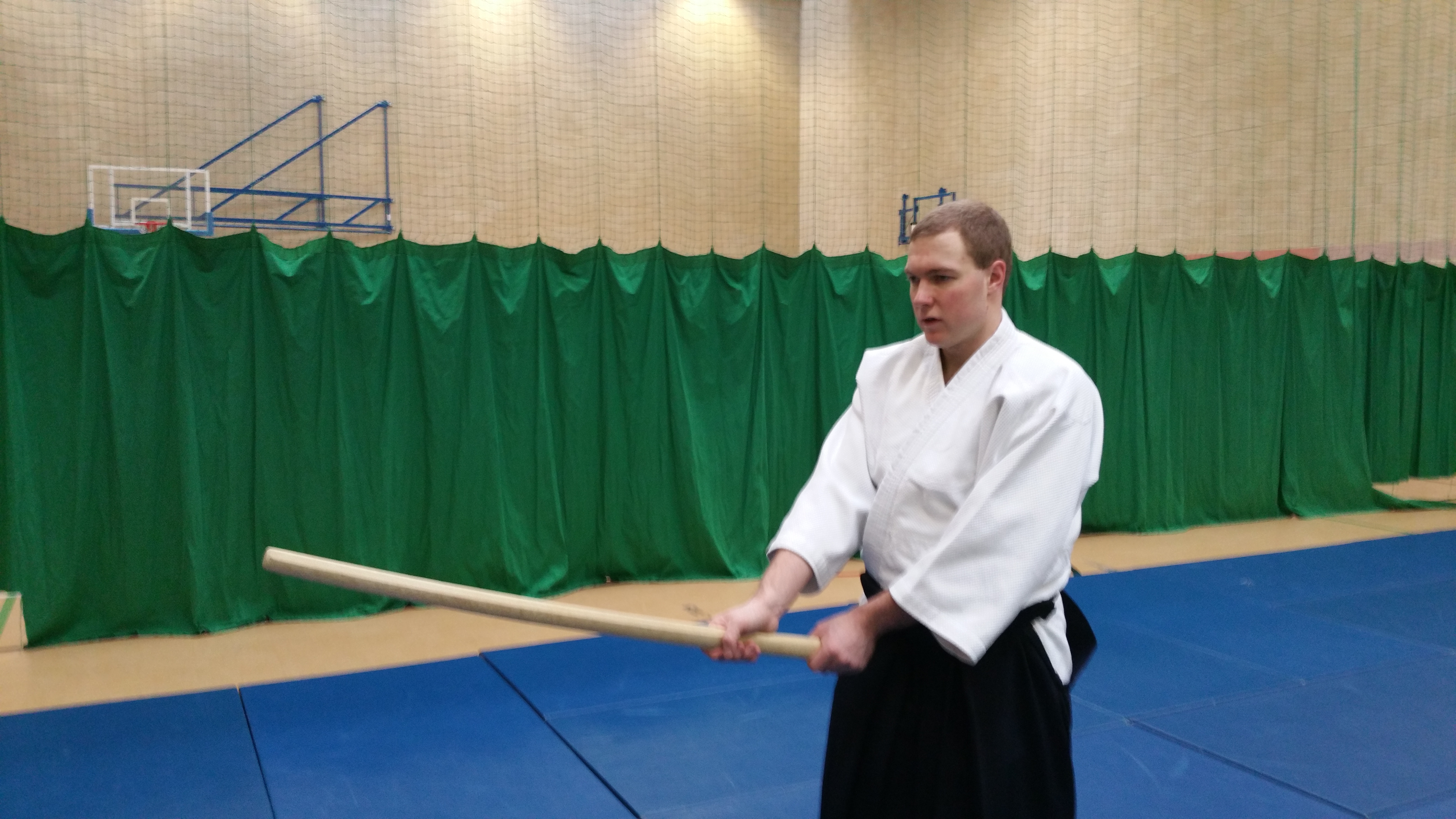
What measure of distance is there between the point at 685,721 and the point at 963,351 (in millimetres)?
2325

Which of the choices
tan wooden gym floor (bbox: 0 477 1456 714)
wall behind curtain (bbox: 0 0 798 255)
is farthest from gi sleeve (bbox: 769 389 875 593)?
wall behind curtain (bbox: 0 0 798 255)

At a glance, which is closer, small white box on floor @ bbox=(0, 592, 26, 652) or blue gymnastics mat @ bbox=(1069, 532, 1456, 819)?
blue gymnastics mat @ bbox=(1069, 532, 1456, 819)

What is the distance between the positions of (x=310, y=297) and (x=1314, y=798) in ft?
15.4

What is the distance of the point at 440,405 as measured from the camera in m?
5.32

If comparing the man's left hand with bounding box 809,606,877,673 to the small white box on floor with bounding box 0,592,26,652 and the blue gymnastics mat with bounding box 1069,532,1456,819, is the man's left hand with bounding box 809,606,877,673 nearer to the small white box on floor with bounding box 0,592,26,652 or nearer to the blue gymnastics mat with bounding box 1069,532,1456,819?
the blue gymnastics mat with bounding box 1069,532,1456,819

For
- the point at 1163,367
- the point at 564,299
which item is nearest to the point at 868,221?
the point at 1163,367

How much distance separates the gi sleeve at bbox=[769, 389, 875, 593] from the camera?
1.84m

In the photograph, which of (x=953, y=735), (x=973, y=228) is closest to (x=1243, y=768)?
(x=953, y=735)

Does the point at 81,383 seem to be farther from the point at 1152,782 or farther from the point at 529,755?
the point at 1152,782

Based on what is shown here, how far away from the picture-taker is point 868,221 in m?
7.75

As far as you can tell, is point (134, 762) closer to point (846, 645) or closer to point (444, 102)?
point (846, 645)

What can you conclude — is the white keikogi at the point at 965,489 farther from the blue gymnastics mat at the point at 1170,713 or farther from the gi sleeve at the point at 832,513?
the blue gymnastics mat at the point at 1170,713

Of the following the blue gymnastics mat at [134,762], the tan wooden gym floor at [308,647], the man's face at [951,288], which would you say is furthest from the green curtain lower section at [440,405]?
the man's face at [951,288]

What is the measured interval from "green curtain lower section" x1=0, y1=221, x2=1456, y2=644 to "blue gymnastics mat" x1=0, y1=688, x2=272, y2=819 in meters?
1.06
